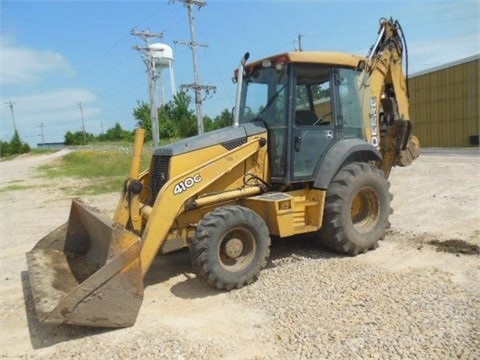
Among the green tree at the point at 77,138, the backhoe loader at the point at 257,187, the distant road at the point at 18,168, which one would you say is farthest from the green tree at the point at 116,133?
the backhoe loader at the point at 257,187

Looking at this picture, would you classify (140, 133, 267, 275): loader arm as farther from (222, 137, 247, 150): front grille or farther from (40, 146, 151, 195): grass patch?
(40, 146, 151, 195): grass patch

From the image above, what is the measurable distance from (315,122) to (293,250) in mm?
1798

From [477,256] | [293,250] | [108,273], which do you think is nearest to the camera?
[108,273]

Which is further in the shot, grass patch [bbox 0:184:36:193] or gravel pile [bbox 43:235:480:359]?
grass patch [bbox 0:184:36:193]

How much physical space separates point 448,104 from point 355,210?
23.6 meters

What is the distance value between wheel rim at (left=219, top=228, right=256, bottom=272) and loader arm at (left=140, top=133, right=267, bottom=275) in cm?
61

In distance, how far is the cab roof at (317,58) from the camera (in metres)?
5.62

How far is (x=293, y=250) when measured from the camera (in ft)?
20.7

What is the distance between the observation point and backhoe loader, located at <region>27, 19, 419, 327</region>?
15.8 ft

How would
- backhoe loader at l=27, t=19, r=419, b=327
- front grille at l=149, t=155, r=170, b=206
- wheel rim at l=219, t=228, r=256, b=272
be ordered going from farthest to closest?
1. front grille at l=149, t=155, r=170, b=206
2. wheel rim at l=219, t=228, r=256, b=272
3. backhoe loader at l=27, t=19, r=419, b=327

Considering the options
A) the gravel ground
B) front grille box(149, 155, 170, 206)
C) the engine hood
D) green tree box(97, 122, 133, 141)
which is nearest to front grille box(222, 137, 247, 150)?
the engine hood

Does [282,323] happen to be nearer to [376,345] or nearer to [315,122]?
[376,345]

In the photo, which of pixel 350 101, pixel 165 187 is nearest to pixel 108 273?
pixel 165 187

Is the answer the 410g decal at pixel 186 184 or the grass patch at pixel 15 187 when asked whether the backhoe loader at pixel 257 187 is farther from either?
the grass patch at pixel 15 187
